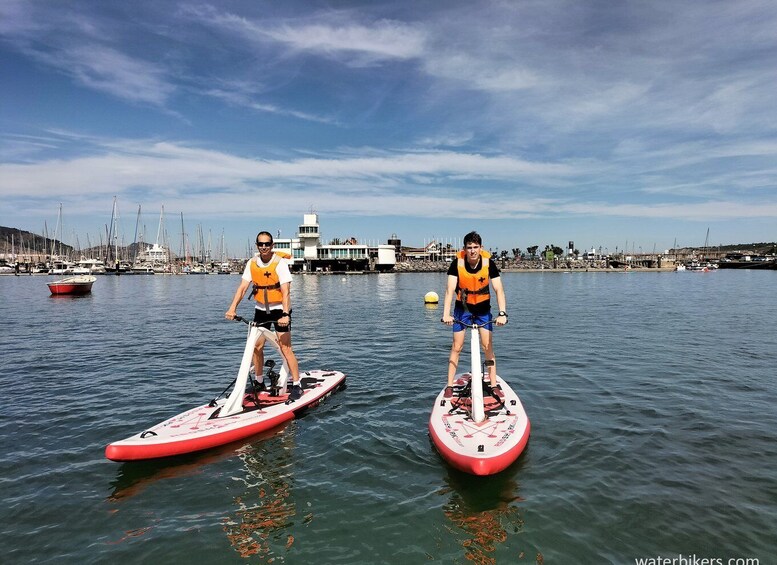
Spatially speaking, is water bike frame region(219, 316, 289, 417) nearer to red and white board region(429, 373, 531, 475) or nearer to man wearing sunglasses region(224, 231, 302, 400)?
man wearing sunglasses region(224, 231, 302, 400)

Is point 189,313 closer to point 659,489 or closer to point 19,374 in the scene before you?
point 19,374

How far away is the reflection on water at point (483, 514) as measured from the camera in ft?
19.4

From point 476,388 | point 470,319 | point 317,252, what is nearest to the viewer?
point 476,388

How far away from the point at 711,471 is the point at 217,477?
8914mm

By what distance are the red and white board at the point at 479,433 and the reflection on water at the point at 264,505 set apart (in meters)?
2.83

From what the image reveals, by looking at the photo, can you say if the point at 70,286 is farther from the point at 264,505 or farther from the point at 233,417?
the point at 264,505

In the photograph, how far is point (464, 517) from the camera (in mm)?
6633

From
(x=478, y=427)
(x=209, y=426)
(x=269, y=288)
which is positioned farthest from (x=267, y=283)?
(x=478, y=427)

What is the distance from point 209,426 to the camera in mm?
9055

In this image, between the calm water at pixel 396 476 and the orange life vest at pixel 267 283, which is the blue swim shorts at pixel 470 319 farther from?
the orange life vest at pixel 267 283

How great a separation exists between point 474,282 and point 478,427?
298 centimetres

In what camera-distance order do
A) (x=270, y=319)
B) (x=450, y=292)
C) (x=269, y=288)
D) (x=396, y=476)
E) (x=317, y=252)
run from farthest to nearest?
(x=317, y=252) < (x=269, y=288) < (x=270, y=319) < (x=450, y=292) < (x=396, y=476)

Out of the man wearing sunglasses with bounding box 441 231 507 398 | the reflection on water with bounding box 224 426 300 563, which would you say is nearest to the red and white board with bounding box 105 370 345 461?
the reflection on water with bounding box 224 426 300 563

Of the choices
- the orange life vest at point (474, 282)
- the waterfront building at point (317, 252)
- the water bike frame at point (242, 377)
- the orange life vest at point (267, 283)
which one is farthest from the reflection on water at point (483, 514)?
the waterfront building at point (317, 252)
